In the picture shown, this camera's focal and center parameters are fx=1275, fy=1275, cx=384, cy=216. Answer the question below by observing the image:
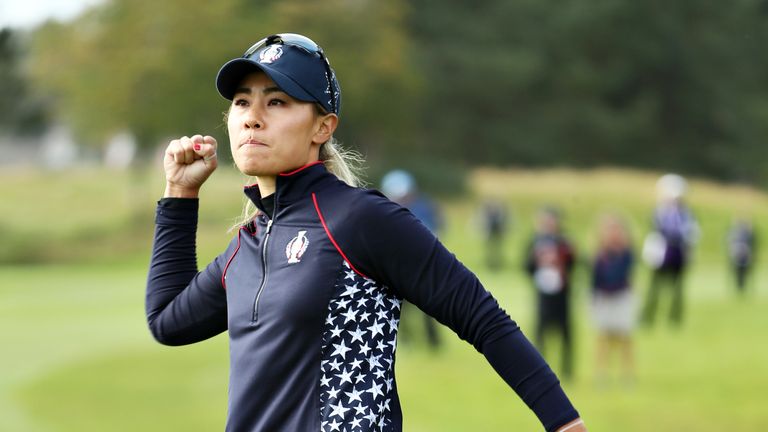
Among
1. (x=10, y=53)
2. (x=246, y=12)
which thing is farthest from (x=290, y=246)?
(x=246, y=12)

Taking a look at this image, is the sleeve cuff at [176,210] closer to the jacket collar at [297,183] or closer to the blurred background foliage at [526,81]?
the jacket collar at [297,183]

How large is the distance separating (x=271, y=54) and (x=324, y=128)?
221mm

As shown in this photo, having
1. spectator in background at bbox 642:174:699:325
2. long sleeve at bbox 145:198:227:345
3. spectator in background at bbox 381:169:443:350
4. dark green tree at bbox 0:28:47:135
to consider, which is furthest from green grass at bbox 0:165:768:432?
long sleeve at bbox 145:198:227:345

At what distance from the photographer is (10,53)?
35656mm

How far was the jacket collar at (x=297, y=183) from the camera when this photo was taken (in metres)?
2.92

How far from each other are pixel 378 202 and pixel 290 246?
23 centimetres

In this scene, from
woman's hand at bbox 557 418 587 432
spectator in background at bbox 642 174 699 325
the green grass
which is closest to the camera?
woman's hand at bbox 557 418 587 432

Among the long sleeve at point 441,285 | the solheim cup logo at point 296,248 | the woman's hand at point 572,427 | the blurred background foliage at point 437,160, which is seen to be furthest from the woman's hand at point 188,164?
the blurred background foliage at point 437,160

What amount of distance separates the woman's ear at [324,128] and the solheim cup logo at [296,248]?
258mm

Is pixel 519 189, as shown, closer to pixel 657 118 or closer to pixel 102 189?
pixel 657 118

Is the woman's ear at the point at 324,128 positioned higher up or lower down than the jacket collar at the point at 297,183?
higher up

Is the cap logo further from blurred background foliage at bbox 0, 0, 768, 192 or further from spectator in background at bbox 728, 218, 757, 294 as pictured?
blurred background foliage at bbox 0, 0, 768, 192

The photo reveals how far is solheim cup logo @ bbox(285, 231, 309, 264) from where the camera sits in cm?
283

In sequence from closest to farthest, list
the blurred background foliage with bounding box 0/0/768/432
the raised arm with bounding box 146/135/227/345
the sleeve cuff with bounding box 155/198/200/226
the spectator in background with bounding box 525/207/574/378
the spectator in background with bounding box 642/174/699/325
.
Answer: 1. the raised arm with bounding box 146/135/227/345
2. the sleeve cuff with bounding box 155/198/200/226
3. the spectator in background with bounding box 525/207/574/378
4. the blurred background foliage with bounding box 0/0/768/432
5. the spectator in background with bounding box 642/174/699/325
